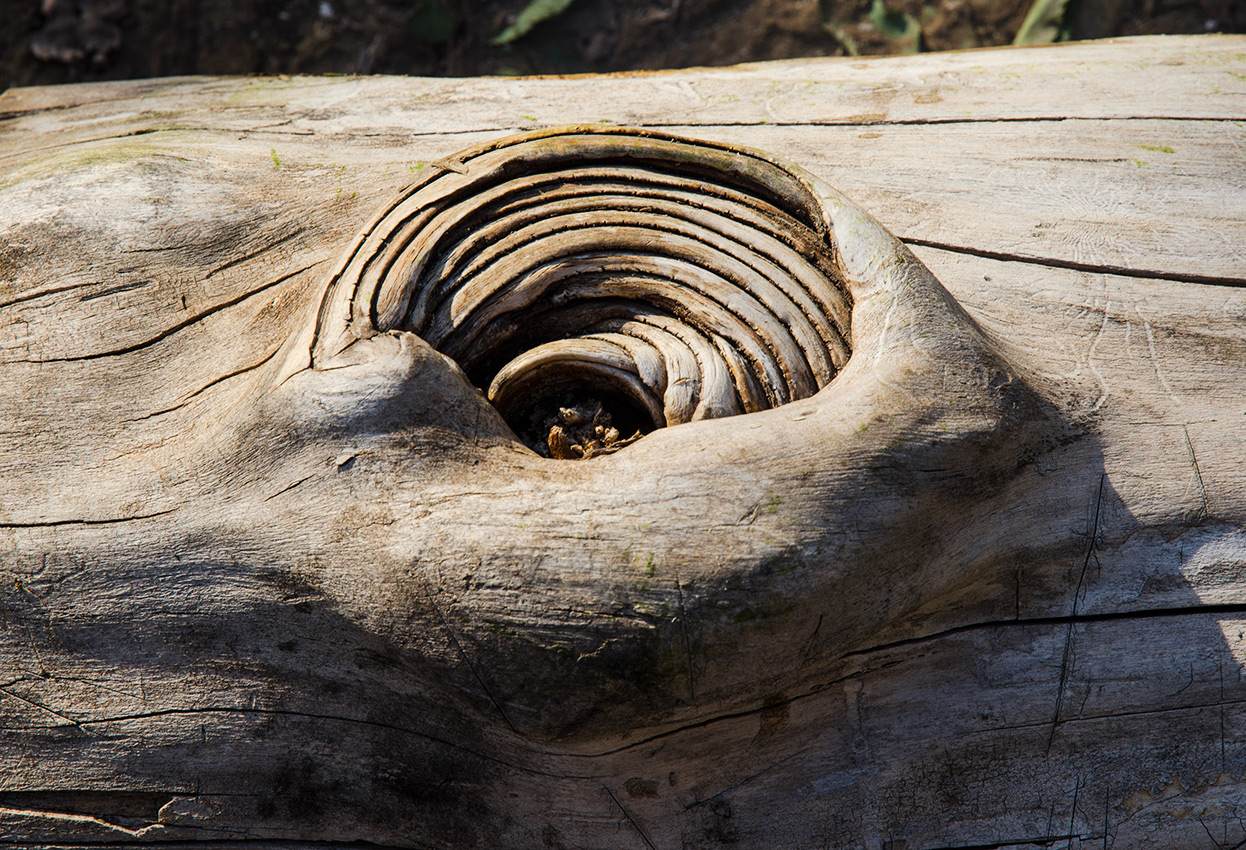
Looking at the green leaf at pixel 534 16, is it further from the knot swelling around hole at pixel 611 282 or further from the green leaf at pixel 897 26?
the knot swelling around hole at pixel 611 282

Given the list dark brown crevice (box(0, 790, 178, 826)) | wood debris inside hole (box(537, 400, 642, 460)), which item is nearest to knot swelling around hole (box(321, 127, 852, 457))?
wood debris inside hole (box(537, 400, 642, 460))

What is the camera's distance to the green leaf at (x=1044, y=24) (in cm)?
434

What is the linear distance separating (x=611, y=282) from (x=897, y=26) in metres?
3.82

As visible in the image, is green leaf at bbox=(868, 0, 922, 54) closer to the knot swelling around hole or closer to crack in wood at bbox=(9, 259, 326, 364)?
the knot swelling around hole

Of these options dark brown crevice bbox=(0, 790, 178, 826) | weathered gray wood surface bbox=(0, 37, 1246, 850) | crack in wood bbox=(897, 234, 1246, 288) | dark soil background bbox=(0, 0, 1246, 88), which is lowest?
dark brown crevice bbox=(0, 790, 178, 826)

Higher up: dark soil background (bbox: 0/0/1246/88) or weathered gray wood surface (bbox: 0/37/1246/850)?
dark soil background (bbox: 0/0/1246/88)

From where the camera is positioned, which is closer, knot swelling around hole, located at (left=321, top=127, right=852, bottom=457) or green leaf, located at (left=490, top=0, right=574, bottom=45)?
knot swelling around hole, located at (left=321, top=127, right=852, bottom=457)

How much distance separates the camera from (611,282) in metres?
1.90

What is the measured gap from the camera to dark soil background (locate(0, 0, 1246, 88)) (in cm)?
454

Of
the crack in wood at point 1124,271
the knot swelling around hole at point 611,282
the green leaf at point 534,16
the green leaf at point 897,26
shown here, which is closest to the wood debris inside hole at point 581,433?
the knot swelling around hole at point 611,282

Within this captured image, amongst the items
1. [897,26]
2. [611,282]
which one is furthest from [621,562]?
[897,26]

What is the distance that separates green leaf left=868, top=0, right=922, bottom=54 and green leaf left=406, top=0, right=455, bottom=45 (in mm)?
2535

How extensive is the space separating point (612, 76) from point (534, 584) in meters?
1.95

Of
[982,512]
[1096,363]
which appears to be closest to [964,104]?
[1096,363]
